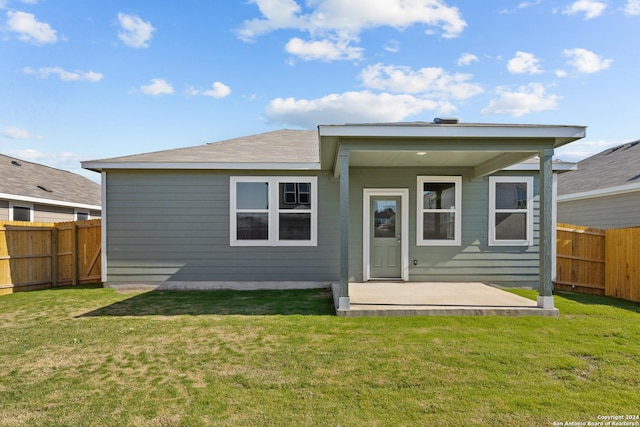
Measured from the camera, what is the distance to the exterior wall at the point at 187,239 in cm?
756

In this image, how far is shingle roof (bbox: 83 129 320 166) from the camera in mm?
7496

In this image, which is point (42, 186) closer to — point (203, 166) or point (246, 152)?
point (203, 166)

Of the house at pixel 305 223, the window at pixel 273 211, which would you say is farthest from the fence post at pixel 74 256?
the window at pixel 273 211

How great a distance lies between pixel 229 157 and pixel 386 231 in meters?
3.92

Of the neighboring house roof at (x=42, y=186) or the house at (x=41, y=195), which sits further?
the neighboring house roof at (x=42, y=186)

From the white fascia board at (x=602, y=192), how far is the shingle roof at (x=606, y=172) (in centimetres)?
14

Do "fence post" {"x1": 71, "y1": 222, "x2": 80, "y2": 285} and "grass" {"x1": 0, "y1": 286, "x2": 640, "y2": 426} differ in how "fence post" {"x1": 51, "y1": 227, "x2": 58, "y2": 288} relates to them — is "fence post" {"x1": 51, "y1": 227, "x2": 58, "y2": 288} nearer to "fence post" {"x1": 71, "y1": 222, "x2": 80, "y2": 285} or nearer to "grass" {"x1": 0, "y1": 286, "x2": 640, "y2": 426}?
"fence post" {"x1": 71, "y1": 222, "x2": 80, "y2": 285}

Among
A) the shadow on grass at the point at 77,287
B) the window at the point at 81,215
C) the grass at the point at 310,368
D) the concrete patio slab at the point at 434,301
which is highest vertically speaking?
the window at the point at 81,215

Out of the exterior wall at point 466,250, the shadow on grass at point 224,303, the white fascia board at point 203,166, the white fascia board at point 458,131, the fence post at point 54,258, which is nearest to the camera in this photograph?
the white fascia board at point 458,131

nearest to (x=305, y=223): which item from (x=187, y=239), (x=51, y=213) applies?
(x=187, y=239)

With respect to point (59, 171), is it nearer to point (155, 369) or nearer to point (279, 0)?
point (279, 0)

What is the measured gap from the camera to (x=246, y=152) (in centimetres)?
830

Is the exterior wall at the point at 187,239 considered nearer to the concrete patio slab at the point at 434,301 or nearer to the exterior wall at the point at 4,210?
the concrete patio slab at the point at 434,301

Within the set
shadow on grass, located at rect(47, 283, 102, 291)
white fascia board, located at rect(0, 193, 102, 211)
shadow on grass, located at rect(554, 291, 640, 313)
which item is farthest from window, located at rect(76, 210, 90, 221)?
shadow on grass, located at rect(554, 291, 640, 313)
